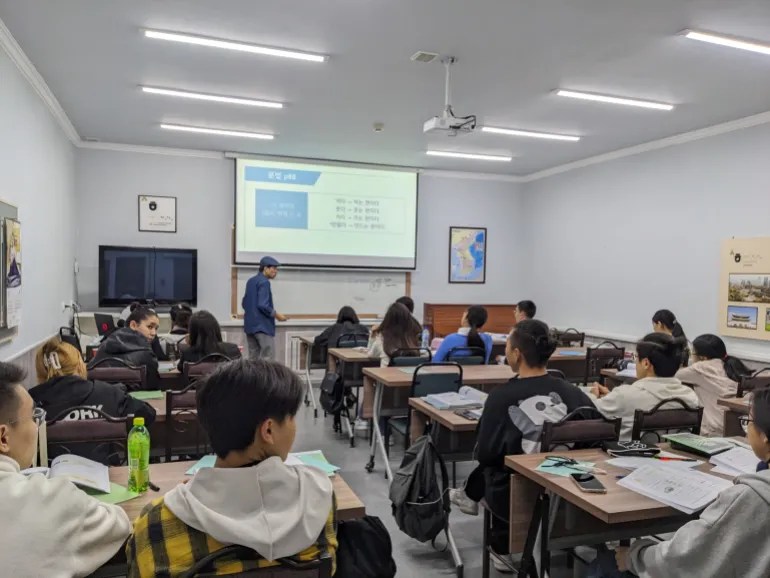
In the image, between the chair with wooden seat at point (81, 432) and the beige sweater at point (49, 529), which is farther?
the chair with wooden seat at point (81, 432)

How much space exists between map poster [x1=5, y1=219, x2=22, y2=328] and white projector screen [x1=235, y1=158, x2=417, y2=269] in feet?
11.9

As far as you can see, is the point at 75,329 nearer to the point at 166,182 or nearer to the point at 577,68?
the point at 166,182

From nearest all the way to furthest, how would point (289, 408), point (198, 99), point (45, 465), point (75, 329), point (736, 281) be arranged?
1. point (289, 408)
2. point (45, 465)
3. point (198, 99)
4. point (736, 281)
5. point (75, 329)

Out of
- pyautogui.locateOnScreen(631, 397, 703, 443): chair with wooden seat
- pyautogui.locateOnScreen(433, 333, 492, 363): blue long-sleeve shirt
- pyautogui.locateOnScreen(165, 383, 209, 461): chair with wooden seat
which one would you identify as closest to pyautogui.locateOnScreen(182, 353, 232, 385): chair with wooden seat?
pyautogui.locateOnScreen(165, 383, 209, 461): chair with wooden seat

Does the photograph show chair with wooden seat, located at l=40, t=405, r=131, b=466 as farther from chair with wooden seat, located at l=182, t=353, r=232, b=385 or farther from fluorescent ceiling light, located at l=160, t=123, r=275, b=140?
fluorescent ceiling light, located at l=160, t=123, r=275, b=140

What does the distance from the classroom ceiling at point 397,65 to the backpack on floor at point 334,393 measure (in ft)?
8.47

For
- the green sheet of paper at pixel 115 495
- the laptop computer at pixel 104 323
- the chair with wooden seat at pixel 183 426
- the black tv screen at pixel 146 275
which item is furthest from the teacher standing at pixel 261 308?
the green sheet of paper at pixel 115 495

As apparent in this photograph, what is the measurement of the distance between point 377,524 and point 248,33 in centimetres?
355

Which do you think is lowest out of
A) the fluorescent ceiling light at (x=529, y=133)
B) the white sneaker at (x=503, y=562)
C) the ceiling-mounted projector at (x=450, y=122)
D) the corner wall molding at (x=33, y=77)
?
the white sneaker at (x=503, y=562)

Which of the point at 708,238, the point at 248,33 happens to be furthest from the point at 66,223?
the point at 708,238

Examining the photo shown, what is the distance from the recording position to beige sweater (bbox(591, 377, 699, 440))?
279 cm

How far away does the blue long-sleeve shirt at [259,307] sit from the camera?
6633mm

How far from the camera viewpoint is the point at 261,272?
6719 millimetres

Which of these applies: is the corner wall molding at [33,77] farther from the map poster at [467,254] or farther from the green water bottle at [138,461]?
the map poster at [467,254]
